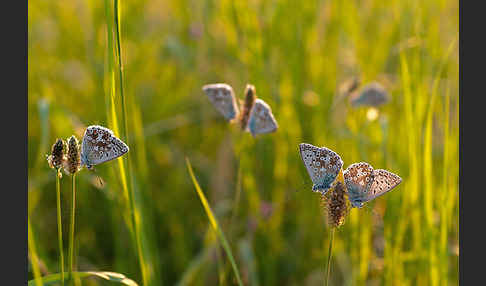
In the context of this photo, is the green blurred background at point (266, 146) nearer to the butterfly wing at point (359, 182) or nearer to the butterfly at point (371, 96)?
the butterfly at point (371, 96)

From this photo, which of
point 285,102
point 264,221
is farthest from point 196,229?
point 285,102

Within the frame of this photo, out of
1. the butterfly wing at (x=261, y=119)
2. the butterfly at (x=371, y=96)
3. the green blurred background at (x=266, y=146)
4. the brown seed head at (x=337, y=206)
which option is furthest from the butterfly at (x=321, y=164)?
the butterfly at (x=371, y=96)

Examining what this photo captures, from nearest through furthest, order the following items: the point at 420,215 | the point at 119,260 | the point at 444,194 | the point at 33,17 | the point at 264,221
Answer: the point at 444,194, the point at 420,215, the point at 119,260, the point at 264,221, the point at 33,17

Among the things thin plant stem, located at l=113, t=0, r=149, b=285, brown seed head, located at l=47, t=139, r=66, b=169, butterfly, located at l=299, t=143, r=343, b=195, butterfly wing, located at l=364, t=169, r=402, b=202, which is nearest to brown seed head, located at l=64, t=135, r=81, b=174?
brown seed head, located at l=47, t=139, r=66, b=169

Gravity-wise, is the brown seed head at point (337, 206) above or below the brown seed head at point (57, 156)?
below

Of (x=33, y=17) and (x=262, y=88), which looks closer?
(x=262, y=88)

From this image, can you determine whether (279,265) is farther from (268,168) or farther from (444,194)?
(444,194)

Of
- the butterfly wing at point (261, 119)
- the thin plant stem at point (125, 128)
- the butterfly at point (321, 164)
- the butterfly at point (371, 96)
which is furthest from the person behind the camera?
the butterfly at point (371, 96)
